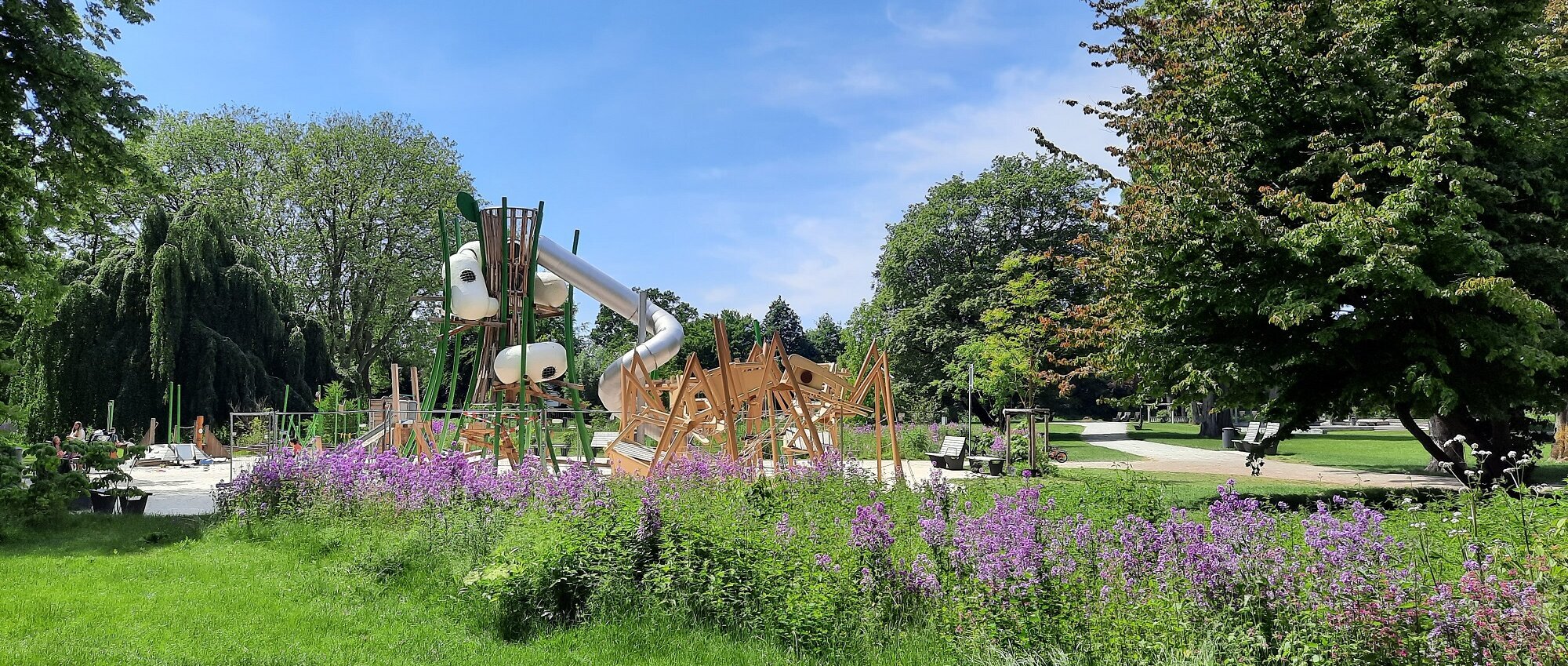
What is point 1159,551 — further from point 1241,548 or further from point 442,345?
point 442,345

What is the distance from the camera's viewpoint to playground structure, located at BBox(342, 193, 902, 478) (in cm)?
1280

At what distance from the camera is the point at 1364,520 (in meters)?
4.41

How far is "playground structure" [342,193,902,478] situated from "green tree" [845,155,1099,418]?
18780 mm

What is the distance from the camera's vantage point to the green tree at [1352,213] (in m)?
8.54

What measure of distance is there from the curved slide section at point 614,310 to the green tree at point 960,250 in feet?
58.5

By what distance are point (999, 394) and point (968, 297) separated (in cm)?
612

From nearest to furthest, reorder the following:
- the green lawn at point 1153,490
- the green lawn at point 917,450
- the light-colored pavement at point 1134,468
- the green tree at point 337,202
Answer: the green lawn at point 1153,490, the light-colored pavement at point 1134,468, the green lawn at point 917,450, the green tree at point 337,202

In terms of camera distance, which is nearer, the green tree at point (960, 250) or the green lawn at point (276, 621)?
the green lawn at point (276, 621)

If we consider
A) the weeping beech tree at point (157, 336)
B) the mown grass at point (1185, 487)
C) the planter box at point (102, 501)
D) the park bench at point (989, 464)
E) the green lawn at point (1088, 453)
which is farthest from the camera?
the weeping beech tree at point (157, 336)

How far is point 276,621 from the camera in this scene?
5812 mm

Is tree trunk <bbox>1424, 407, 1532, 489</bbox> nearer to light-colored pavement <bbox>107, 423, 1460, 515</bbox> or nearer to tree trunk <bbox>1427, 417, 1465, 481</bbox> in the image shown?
tree trunk <bbox>1427, 417, 1465, 481</bbox>

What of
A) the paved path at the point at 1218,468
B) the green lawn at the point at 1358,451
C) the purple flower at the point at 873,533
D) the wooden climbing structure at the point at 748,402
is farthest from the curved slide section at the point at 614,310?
the green lawn at the point at 1358,451

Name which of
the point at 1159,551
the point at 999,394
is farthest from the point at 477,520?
the point at 999,394

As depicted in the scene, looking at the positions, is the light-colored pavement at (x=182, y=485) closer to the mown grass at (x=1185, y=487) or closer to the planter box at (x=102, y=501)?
the planter box at (x=102, y=501)
